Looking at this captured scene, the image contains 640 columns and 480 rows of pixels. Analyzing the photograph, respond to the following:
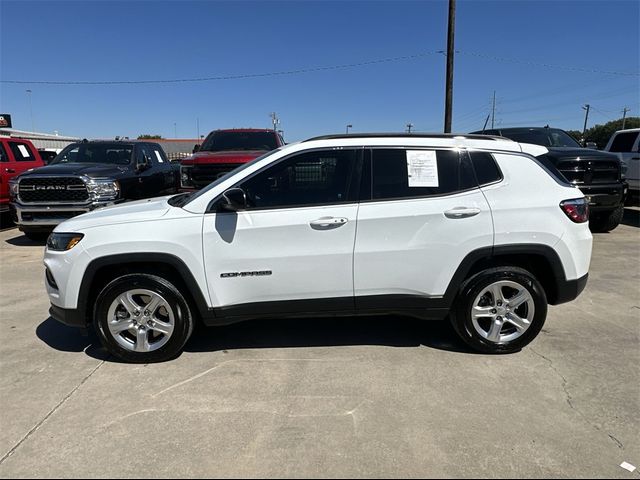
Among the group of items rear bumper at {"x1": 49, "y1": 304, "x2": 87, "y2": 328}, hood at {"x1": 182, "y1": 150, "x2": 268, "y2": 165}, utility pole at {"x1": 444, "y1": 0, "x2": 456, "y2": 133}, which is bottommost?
rear bumper at {"x1": 49, "y1": 304, "x2": 87, "y2": 328}

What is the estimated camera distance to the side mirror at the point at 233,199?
348 centimetres

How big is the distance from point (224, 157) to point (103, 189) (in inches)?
88.4

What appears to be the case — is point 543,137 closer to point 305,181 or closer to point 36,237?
point 305,181

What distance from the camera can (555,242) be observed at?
3.72 meters

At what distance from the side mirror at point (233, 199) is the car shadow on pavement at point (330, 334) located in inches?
52.6

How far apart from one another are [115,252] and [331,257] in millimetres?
1677

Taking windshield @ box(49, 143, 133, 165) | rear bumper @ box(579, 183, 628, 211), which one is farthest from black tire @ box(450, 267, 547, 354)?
windshield @ box(49, 143, 133, 165)

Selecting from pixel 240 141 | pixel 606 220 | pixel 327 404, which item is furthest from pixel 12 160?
pixel 606 220

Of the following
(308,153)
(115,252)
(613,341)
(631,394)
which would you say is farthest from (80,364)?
(613,341)

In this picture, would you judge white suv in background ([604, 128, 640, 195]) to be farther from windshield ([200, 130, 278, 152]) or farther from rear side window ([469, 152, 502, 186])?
rear side window ([469, 152, 502, 186])

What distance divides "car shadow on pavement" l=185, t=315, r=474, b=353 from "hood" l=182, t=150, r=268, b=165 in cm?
414

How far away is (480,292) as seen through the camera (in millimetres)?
3775

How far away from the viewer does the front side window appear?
3.66 m

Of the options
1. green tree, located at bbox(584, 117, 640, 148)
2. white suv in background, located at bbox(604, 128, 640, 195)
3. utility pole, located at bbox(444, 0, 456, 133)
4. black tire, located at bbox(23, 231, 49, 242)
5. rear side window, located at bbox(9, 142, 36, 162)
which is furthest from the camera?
green tree, located at bbox(584, 117, 640, 148)
